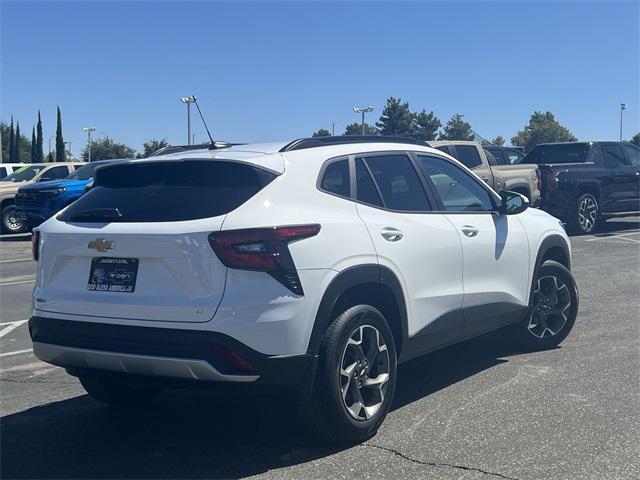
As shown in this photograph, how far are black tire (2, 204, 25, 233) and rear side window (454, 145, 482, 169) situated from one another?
1153 cm

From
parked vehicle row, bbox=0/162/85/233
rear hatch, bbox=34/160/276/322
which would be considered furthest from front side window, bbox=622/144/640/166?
rear hatch, bbox=34/160/276/322

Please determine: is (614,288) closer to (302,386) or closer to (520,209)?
(520,209)

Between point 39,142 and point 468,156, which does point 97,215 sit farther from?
point 39,142

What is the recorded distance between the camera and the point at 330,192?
501 cm

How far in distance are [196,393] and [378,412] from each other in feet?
5.58

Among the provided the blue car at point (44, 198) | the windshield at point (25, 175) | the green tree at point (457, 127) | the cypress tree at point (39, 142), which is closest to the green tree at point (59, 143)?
the cypress tree at point (39, 142)

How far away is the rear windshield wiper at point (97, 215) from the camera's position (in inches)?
187

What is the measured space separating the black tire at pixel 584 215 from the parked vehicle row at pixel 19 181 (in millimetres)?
13444

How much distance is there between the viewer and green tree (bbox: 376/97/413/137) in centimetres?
3709

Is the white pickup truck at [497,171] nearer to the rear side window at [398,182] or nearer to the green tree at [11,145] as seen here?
the rear side window at [398,182]

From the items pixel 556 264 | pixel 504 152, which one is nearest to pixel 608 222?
pixel 504 152

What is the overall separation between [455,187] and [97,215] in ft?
9.10

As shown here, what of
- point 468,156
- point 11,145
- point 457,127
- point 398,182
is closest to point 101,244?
point 398,182

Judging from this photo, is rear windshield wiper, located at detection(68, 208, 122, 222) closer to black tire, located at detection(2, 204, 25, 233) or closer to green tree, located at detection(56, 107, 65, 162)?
black tire, located at detection(2, 204, 25, 233)
